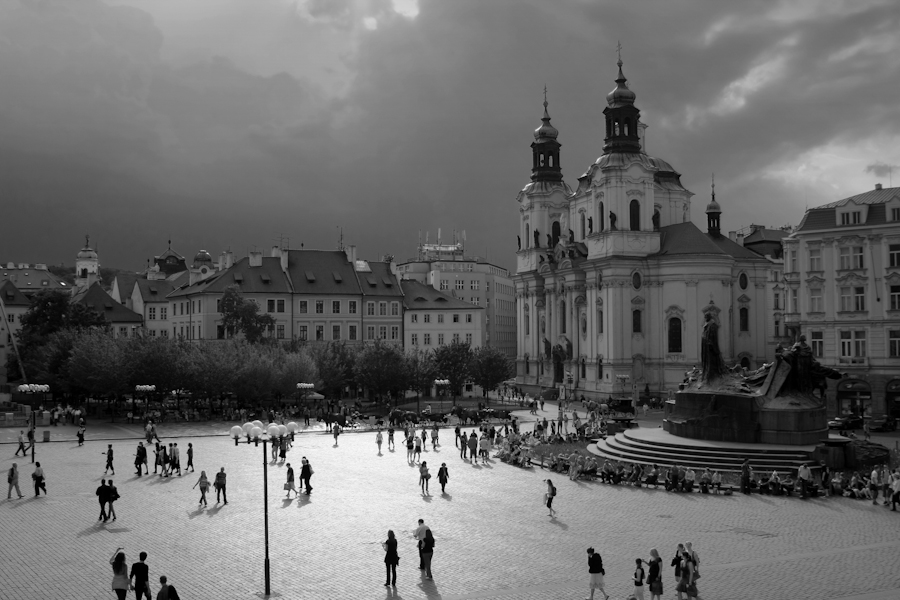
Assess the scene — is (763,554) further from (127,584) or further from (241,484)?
(241,484)

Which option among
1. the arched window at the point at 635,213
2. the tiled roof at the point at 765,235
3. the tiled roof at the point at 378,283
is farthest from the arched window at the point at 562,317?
the tiled roof at the point at 765,235

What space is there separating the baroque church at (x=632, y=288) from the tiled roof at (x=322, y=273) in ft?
69.3

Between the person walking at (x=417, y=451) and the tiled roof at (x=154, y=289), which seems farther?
the tiled roof at (x=154, y=289)

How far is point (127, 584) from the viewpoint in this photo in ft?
60.0

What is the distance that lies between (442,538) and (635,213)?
215 ft

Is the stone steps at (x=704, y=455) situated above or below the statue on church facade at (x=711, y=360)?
below

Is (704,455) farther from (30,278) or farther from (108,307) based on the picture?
(30,278)

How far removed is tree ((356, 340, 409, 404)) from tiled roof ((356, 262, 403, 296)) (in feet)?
76.0

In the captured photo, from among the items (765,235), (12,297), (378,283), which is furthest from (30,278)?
(765,235)

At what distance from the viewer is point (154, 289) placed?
111 m

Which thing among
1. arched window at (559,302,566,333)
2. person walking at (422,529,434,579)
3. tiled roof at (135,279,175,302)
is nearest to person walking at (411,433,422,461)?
person walking at (422,529,434,579)

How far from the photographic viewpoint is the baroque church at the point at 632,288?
83812mm

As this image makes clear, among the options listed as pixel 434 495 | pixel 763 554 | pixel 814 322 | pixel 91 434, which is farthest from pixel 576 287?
pixel 763 554

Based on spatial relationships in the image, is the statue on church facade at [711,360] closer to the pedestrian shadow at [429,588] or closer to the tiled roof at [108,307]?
the pedestrian shadow at [429,588]
